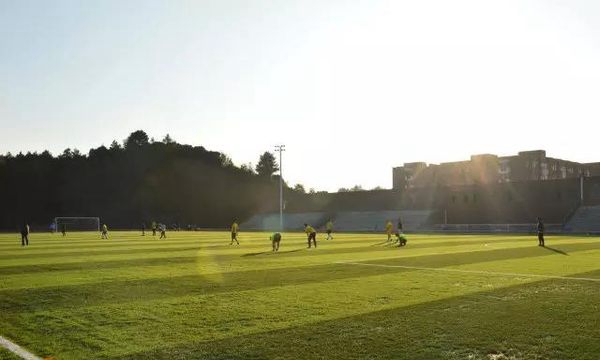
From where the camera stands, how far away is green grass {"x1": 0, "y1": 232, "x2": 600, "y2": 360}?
809 cm

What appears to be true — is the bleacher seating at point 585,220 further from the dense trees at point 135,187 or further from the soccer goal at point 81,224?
the soccer goal at point 81,224

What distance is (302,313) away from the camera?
1074 cm

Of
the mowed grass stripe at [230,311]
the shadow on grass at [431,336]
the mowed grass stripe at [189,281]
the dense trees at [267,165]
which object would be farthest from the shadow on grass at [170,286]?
the dense trees at [267,165]

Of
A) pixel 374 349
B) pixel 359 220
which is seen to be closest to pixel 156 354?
pixel 374 349

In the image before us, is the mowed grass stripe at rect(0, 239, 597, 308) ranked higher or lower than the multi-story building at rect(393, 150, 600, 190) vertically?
lower

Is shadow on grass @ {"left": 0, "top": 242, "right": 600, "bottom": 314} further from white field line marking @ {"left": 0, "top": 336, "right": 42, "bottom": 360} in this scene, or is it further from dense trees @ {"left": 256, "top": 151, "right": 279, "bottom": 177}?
dense trees @ {"left": 256, "top": 151, "right": 279, "bottom": 177}

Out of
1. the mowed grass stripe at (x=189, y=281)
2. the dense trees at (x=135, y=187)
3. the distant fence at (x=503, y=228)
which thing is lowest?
the distant fence at (x=503, y=228)

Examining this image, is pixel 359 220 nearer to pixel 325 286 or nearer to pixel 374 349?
pixel 325 286

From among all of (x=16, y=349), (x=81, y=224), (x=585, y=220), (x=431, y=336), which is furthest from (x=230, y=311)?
(x=81, y=224)

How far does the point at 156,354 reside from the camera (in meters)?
7.84

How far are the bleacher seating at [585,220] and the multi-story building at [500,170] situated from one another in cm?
3984

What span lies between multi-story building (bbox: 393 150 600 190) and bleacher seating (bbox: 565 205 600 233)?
39.8m

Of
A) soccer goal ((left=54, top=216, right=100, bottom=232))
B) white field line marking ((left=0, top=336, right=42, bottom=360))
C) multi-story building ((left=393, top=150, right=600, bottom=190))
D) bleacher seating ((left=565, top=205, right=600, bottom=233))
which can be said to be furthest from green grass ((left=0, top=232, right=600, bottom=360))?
multi-story building ((left=393, top=150, right=600, bottom=190))

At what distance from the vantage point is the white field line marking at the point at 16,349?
7773 millimetres
